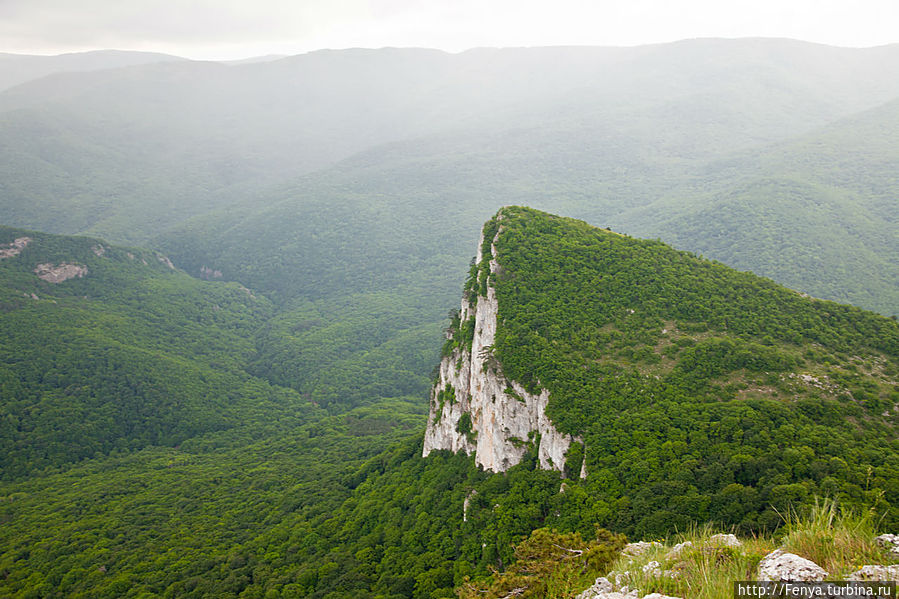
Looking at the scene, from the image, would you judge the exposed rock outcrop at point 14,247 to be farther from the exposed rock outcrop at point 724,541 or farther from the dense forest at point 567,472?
the exposed rock outcrop at point 724,541

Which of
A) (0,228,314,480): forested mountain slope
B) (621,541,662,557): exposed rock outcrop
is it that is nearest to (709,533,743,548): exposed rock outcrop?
(621,541,662,557): exposed rock outcrop

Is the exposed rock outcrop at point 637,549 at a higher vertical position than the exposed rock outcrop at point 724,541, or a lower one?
lower

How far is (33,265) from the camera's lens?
161125 millimetres

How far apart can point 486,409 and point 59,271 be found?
578 ft

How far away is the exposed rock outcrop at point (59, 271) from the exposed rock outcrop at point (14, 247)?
8765 millimetres

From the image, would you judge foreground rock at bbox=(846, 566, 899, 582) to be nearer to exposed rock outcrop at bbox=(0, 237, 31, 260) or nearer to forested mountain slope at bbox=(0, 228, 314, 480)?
forested mountain slope at bbox=(0, 228, 314, 480)

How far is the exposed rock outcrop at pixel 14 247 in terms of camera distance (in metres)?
160

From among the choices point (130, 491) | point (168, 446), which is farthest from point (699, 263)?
point (168, 446)

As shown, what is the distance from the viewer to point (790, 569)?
1180cm

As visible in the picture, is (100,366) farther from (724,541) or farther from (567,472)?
(724,541)

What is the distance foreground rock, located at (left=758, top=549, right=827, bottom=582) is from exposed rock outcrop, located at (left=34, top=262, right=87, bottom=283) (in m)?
201

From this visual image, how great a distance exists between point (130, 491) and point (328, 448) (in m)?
33.6

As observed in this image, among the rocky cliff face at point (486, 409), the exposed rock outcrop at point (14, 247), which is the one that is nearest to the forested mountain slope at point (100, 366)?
the exposed rock outcrop at point (14, 247)

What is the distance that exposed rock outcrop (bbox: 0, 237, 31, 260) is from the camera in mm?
159538
